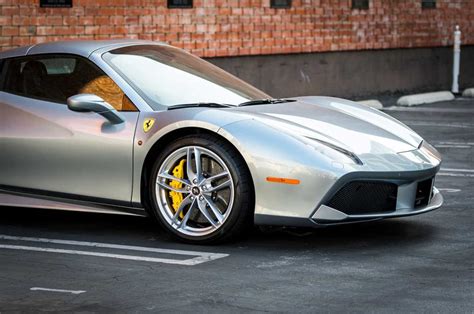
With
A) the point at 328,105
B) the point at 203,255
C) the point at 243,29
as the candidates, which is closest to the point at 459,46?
the point at 243,29

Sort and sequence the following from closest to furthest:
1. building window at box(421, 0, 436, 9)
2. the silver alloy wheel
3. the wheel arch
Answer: the silver alloy wheel, the wheel arch, building window at box(421, 0, 436, 9)

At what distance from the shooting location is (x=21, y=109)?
8.65m

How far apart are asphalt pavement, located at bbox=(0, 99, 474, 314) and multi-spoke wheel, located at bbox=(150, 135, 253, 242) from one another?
0.13 m

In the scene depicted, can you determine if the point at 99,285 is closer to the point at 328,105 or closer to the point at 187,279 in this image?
the point at 187,279

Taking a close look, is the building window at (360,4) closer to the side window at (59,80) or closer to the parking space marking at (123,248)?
the side window at (59,80)

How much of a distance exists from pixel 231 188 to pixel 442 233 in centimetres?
154

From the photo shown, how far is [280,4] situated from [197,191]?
42.2 feet

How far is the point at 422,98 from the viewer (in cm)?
2153

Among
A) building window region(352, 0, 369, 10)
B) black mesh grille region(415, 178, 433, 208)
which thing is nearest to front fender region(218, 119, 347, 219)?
black mesh grille region(415, 178, 433, 208)

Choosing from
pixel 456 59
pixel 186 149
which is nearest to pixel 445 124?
pixel 456 59

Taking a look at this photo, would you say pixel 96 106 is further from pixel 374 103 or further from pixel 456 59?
pixel 456 59

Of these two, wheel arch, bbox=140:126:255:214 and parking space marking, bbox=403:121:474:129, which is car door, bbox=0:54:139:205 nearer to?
wheel arch, bbox=140:126:255:214

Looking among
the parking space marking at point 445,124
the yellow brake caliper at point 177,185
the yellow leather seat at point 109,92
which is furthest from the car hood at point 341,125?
the parking space marking at point 445,124

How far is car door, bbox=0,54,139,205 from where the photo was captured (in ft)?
26.9
